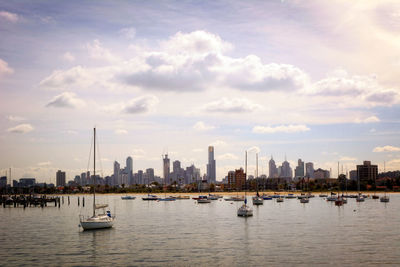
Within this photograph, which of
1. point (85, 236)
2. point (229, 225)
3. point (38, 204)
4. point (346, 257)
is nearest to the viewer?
point (346, 257)

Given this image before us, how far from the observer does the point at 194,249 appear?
65.1 meters

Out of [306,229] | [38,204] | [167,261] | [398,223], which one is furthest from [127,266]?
[38,204]

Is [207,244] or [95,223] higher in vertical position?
[95,223]

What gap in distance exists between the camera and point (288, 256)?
58875mm

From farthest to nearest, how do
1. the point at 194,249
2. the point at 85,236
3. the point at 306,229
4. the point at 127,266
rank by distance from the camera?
the point at 306,229 → the point at 85,236 → the point at 194,249 → the point at 127,266

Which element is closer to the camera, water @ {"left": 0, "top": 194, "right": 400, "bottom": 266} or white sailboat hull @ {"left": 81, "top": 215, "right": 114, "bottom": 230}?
water @ {"left": 0, "top": 194, "right": 400, "bottom": 266}

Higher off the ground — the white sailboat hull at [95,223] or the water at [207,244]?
the white sailboat hull at [95,223]

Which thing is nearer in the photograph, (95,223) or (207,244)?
(207,244)

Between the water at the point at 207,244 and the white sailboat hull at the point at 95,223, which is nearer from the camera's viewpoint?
the water at the point at 207,244

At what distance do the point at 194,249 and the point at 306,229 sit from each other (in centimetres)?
3389

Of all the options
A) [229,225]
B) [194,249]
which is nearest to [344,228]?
[229,225]

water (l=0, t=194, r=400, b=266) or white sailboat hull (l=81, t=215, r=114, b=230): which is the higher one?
white sailboat hull (l=81, t=215, r=114, b=230)

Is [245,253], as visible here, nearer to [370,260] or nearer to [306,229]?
[370,260]

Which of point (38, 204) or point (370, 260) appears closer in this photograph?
point (370, 260)
